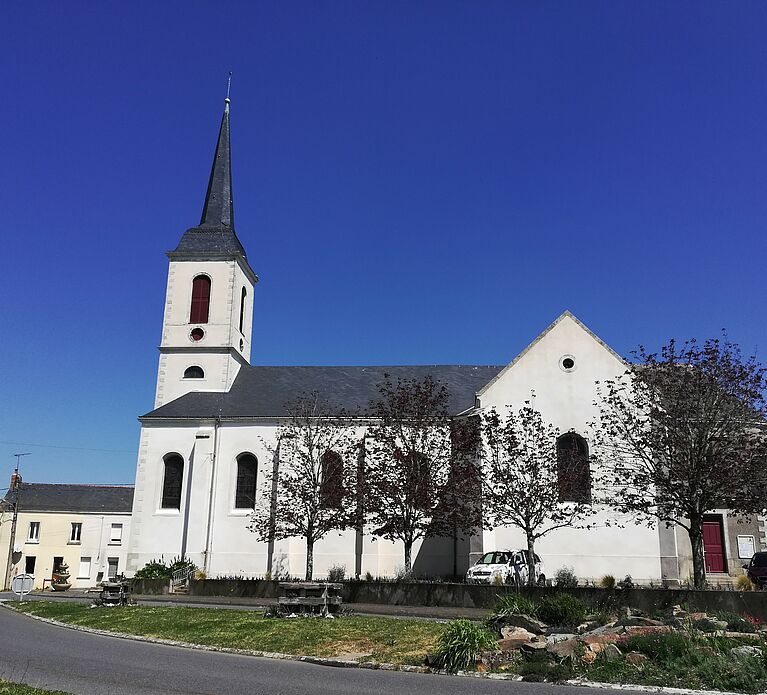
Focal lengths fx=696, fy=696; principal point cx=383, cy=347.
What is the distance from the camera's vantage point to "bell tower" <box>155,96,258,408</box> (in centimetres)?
3922

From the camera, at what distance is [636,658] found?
10922 millimetres

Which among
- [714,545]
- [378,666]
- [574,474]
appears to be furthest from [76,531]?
[378,666]

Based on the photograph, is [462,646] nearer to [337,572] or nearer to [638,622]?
[638,622]

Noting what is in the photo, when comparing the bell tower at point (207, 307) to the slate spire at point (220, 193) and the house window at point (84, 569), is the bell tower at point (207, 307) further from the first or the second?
the house window at point (84, 569)

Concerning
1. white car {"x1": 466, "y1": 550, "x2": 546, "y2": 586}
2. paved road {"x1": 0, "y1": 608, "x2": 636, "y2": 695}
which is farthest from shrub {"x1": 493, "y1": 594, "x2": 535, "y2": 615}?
white car {"x1": 466, "y1": 550, "x2": 546, "y2": 586}

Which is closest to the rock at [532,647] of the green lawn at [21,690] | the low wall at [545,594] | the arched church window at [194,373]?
the low wall at [545,594]

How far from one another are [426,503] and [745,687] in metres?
17.1

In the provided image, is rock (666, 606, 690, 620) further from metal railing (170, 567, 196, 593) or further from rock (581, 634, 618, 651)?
metal railing (170, 567, 196, 593)

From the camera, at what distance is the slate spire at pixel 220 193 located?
4288cm

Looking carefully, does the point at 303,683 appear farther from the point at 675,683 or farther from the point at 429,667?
the point at 675,683

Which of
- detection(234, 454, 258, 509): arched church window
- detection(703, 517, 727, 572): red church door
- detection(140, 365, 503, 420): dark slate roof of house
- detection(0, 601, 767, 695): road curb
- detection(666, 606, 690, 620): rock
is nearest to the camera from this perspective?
detection(0, 601, 767, 695): road curb

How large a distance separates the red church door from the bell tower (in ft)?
82.9

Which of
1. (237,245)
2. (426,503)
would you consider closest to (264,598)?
(426,503)

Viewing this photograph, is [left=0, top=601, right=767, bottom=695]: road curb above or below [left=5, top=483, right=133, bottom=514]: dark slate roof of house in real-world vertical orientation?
below
